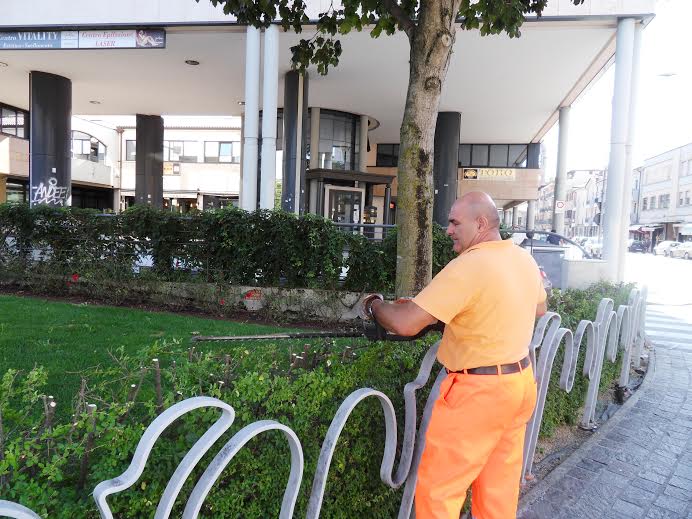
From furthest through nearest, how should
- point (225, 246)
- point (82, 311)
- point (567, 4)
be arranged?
point (567, 4) → point (225, 246) → point (82, 311)

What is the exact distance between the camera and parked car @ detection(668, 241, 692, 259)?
5031cm

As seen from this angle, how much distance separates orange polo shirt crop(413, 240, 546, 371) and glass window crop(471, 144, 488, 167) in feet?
106

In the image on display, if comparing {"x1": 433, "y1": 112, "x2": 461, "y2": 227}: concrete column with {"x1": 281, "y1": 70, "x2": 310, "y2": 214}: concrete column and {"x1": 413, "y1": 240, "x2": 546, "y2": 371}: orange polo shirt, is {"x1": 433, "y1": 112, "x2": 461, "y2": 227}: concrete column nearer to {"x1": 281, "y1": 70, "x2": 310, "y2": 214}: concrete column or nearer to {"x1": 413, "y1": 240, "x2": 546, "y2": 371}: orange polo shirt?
{"x1": 281, "y1": 70, "x2": 310, "y2": 214}: concrete column

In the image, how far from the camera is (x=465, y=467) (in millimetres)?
2146

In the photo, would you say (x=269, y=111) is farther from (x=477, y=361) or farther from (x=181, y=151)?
(x=181, y=151)

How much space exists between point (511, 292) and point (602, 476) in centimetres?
252

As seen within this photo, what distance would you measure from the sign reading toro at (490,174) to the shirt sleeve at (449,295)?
3119 centimetres

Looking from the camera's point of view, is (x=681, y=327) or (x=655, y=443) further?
(x=681, y=327)

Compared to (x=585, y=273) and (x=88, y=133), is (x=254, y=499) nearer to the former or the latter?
(x=585, y=273)

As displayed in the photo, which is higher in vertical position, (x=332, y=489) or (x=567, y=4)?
(x=567, y=4)

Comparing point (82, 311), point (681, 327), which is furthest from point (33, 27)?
point (681, 327)

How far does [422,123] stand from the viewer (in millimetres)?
3418

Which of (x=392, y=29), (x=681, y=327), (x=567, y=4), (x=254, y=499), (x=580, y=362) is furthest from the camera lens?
(x=567, y=4)

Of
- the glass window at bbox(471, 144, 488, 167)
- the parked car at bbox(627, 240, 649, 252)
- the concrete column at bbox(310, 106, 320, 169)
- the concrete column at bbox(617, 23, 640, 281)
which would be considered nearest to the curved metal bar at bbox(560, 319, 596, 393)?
the concrete column at bbox(617, 23, 640, 281)
